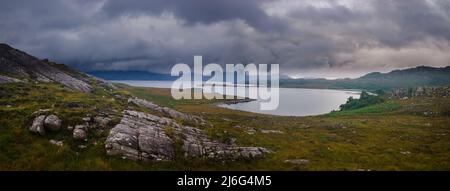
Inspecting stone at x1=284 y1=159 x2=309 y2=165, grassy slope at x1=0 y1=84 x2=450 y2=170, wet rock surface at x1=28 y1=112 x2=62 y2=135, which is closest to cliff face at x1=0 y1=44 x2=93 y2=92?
grassy slope at x1=0 y1=84 x2=450 y2=170

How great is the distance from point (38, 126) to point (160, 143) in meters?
16.3

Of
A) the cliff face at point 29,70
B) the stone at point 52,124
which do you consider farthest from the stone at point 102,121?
the cliff face at point 29,70

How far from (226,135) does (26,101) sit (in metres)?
36.5

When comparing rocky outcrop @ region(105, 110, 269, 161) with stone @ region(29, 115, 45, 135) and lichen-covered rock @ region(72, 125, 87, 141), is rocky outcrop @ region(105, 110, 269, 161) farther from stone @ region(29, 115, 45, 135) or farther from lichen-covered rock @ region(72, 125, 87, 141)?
stone @ region(29, 115, 45, 135)

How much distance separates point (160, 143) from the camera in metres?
46.0

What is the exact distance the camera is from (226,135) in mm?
57844

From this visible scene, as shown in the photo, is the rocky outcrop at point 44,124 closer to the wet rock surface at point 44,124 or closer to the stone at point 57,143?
the wet rock surface at point 44,124

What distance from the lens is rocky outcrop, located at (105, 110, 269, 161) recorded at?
42750mm

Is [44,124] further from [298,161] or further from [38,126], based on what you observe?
[298,161]

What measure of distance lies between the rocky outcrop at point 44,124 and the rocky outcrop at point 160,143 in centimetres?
757

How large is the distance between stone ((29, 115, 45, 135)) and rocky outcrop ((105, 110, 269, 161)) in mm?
8825

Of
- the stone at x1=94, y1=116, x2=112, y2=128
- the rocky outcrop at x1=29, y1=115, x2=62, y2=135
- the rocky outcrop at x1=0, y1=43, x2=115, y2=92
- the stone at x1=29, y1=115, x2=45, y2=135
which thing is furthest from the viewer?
the rocky outcrop at x1=0, y1=43, x2=115, y2=92

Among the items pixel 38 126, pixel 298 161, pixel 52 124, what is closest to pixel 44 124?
pixel 38 126
